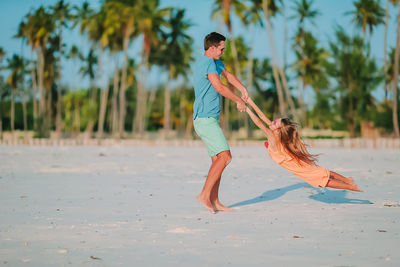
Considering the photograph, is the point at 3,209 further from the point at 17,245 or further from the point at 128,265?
the point at 128,265

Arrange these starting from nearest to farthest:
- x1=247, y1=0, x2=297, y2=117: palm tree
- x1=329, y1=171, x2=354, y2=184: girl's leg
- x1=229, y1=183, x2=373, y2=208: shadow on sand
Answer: x1=329, y1=171, x2=354, y2=184: girl's leg, x1=229, y1=183, x2=373, y2=208: shadow on sand, x1=247, y1=0, x2=297, y2=117: palm tree

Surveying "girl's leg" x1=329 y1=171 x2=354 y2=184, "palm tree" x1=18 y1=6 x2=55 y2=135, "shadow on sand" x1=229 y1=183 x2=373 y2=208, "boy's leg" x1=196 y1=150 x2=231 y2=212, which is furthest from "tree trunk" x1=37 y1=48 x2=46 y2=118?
"girl's leg" x1=329 y1=171 x2=354 y2=184

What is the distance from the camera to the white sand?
4113 mm

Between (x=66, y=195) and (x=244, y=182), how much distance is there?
3.56m

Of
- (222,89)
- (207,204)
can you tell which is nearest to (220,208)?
(207,204)

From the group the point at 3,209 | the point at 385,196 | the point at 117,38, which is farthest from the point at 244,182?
the point at 117,38

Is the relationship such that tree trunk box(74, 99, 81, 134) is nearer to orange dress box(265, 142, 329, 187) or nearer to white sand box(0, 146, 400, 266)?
white sand box(0, 146, 400, 266)

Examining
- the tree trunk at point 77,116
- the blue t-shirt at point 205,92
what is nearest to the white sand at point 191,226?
the blue t-shirt at point 205,92

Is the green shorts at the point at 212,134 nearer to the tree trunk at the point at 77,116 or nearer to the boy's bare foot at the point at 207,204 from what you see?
the boy's bare foot at the point at 207,204

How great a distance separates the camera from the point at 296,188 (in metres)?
9.20

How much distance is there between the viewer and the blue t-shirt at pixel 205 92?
6230 millimetres

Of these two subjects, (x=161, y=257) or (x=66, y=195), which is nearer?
(x=161, y=257)

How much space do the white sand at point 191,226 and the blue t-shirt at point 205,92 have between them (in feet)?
3.85

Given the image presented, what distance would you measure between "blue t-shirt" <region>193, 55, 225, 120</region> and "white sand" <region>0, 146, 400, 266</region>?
3.85ft
